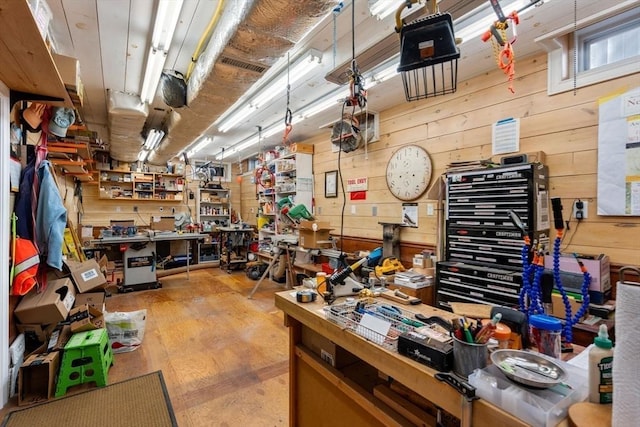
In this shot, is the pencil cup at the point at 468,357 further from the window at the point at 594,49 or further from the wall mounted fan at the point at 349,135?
the wall mounted fan at the point at 349,135

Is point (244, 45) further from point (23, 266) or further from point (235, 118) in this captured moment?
point (235, 118)

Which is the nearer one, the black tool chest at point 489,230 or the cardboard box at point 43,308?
the black tool chest at point 489,230

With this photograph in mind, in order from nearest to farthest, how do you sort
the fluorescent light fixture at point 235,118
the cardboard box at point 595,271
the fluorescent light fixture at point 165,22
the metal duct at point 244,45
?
the metal duct at point 244,45 → the cardboard box at point 595,271 → the fluorescent light fixture at point 165,22 → the fluorescent light fixture at point 235,118

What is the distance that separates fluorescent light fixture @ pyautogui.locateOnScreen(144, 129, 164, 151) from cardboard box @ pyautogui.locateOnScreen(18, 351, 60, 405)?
3.73 meters

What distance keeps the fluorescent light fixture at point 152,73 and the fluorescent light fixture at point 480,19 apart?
2.38 metres

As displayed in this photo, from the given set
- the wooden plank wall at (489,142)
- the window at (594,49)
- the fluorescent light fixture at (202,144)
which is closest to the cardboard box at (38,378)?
the wooden plank wall at (489,142)

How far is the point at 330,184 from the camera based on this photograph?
4.89 metres

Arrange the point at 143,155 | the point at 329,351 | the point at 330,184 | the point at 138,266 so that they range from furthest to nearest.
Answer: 1. the point at 143,155
2. the point at 138,266
3. the point at 330,184
4. the point at 329,351

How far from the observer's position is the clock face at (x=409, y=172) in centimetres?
334

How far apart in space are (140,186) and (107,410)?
21.3 feet

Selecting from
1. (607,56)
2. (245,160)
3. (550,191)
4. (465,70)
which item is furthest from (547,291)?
(245,160)

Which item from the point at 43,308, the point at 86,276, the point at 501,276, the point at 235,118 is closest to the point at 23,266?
the point at 43,308

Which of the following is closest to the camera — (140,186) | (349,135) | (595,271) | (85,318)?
(595,271)

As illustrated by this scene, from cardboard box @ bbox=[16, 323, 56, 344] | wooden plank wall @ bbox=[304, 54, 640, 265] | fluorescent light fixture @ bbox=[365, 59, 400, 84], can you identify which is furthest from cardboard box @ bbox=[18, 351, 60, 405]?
fluorescent light fixture @ bbox=[365, 59, 400, 84]
